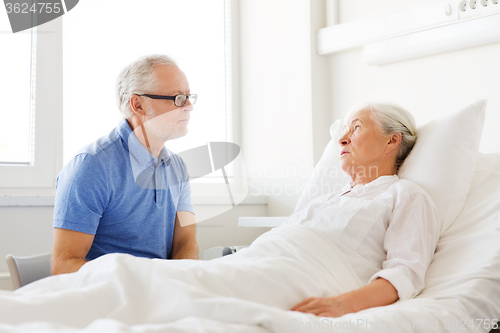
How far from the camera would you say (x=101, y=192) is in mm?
1500

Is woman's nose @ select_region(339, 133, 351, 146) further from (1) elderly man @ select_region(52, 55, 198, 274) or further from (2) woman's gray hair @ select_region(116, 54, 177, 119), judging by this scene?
(2) woman's gray hair @ select_region(116, 54, 177, 119)

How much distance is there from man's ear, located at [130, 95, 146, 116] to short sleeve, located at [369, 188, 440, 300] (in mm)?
934

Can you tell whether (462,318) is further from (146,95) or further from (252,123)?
(252,123)

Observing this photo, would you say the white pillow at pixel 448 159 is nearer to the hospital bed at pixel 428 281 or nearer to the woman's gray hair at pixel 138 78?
the hospital bed at pixel 428 281

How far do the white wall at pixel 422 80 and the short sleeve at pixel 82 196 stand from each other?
1.52 metres

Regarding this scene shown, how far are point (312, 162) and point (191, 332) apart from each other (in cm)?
194

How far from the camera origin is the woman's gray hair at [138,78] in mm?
1671

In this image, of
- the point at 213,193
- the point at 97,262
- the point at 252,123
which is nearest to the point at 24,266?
the point at 97,262

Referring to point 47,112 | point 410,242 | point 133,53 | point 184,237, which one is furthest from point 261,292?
point 133,53

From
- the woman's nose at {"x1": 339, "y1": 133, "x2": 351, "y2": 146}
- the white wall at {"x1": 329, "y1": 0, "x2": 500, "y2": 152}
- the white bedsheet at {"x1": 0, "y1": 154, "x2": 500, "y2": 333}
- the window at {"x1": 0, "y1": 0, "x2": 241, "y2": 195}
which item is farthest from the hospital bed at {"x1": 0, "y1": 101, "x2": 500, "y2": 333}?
the window at {"x1": 0, "y1": 0, "x2": 241, "y2": 195}

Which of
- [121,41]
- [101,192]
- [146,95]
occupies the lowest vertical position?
[101,192]

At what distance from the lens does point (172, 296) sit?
89 cm

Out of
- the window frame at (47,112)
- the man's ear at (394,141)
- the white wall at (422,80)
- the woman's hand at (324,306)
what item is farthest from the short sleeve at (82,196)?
the white wall at (422,80)

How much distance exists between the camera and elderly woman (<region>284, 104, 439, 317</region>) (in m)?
1.16
